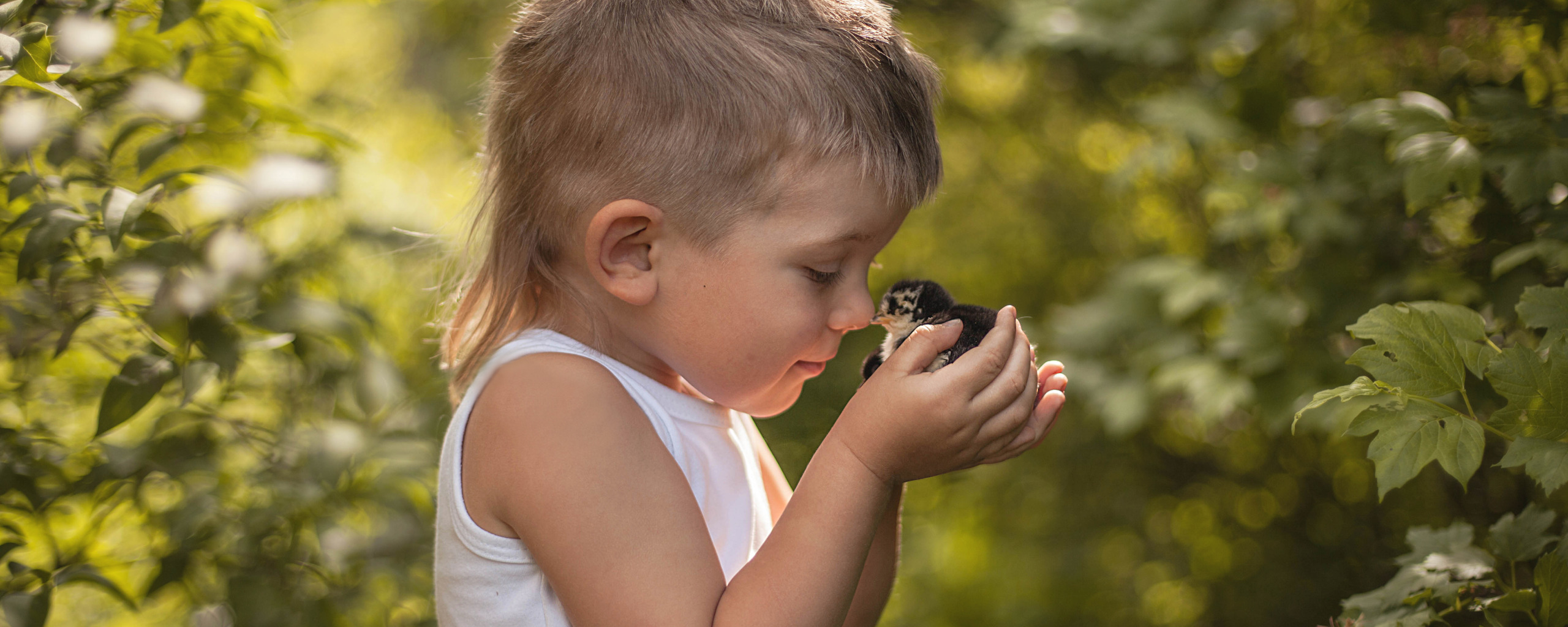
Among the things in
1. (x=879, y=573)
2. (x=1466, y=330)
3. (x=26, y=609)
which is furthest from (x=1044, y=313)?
(x=26, y=609)

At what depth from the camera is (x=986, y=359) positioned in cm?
104

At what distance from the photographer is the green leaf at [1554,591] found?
96cm

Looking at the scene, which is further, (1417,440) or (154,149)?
(154,149)

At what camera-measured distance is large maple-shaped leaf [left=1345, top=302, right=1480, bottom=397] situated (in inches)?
38.6

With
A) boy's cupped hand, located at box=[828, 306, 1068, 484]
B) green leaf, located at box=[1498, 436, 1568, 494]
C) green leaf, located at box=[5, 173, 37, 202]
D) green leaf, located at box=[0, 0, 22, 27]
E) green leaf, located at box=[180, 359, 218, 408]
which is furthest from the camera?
green leaf, located at box=[180, 359, 218, 408]

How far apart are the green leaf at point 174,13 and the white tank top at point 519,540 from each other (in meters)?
0.66

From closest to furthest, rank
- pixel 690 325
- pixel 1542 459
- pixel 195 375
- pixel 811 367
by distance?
pixel 1542 459 < pixel 690 325 < pixel 811 367 < pixel 195 375

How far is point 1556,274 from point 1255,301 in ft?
2.48

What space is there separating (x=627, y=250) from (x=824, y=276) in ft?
0.81

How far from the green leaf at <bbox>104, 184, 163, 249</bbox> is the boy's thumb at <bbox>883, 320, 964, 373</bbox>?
1.01 meters

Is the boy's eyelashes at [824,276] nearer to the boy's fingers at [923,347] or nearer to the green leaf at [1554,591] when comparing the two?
the boy's fingers at [923,347]

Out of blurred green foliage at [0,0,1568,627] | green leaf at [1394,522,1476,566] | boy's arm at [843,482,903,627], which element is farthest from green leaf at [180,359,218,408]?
green leaf at [1394,522,1476,566]

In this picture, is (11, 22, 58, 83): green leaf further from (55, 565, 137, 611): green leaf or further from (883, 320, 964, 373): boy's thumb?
(883, 320, 964, 373): boy's thumb

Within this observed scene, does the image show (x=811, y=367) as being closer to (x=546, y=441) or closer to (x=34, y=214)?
(x=546, y=441)
